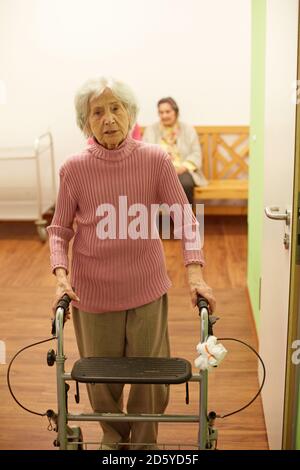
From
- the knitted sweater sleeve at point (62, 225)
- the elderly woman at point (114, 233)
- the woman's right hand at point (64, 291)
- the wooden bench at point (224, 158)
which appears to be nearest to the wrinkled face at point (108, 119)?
the elderly woman at point (114, 233)

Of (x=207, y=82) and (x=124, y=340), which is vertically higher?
(x=207, y=82)

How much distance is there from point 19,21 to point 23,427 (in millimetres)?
3877

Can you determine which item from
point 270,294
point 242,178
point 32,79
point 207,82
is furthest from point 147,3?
point 270,294

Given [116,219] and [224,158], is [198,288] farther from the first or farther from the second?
[224,158]

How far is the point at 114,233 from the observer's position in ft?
5.98

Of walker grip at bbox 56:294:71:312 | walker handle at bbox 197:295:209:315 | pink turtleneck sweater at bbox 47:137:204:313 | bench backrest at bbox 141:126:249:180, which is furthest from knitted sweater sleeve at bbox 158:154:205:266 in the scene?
bench backrest at bbox 141:126:249:180

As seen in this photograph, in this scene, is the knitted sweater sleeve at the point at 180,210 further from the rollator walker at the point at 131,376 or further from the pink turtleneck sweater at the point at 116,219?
the rollator walker at the point at 131,376

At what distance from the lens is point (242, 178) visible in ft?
17.9

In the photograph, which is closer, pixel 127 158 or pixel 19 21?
pixel 127 158

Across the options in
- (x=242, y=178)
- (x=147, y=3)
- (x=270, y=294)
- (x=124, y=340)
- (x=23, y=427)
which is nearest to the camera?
(x=124, y=340)

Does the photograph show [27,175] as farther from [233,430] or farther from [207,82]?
[233,430]

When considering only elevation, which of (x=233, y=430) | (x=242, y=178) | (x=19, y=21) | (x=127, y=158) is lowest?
(x=233, y=430)

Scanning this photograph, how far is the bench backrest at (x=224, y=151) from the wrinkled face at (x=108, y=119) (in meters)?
3.57

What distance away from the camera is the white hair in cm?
174
